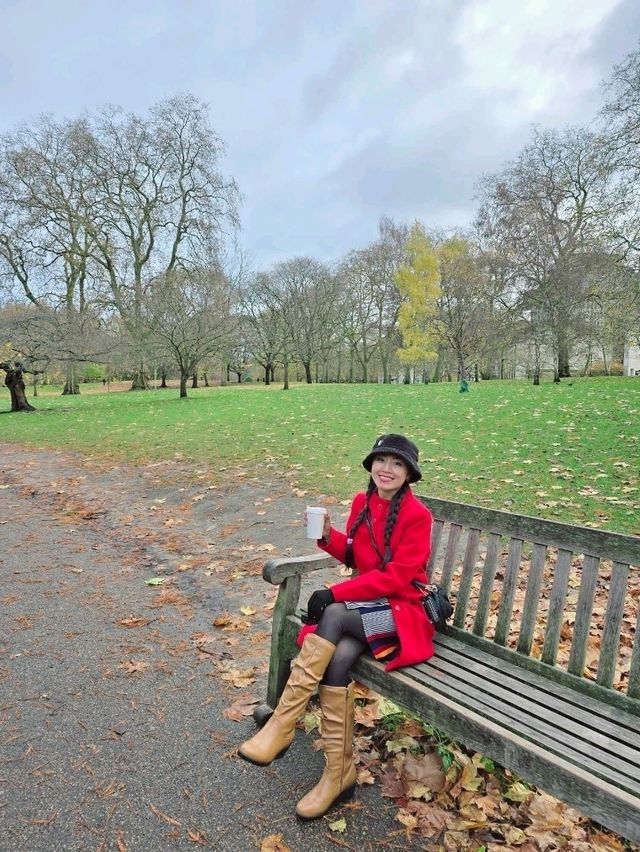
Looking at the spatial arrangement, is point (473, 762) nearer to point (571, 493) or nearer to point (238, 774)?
point (238, 774)

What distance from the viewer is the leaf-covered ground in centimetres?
205

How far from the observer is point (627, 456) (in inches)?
287

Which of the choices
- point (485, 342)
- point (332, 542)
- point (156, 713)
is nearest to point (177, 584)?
point (156, 713)

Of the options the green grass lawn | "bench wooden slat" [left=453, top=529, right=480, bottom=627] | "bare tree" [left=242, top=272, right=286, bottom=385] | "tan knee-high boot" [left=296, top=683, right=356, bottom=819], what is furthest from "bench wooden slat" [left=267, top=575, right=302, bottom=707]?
"bare tree" [left=242, top=272, right=286, bottom=385]

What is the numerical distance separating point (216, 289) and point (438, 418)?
1486cm

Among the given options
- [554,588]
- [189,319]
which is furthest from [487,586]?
[189,319]

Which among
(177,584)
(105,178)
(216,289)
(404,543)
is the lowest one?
(177,584)

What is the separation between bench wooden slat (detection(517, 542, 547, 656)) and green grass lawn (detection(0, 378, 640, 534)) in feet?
9.72

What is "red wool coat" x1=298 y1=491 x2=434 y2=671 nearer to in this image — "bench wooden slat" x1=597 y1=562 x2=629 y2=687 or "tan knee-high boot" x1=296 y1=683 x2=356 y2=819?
"tan knee-high boot" x1=296 y1=683 x2=356 y2=819

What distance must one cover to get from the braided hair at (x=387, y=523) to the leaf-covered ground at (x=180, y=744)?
2.89ft

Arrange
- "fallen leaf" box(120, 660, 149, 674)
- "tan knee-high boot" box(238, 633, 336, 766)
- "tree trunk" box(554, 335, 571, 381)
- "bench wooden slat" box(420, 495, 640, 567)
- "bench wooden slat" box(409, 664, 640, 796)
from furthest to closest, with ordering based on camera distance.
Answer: "tree trunk" box(554, 335, 571, 381) < "fallen leaf" box(120, 660, 149, 674) < "tan knee-high boot" box(238, 633, 336, 766) < "bench wooden slat" box(420, 495, 640, 567) < "bench wooden slat" box(409, 664, 640, 796)

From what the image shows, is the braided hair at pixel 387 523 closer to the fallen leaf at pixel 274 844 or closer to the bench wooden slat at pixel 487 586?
the bench wooden slat at pixel 487 586

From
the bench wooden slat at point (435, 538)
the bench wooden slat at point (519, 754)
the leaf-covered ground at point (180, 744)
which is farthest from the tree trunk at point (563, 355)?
the bench wooden slat at point (519, 754)

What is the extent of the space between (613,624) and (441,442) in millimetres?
7275
